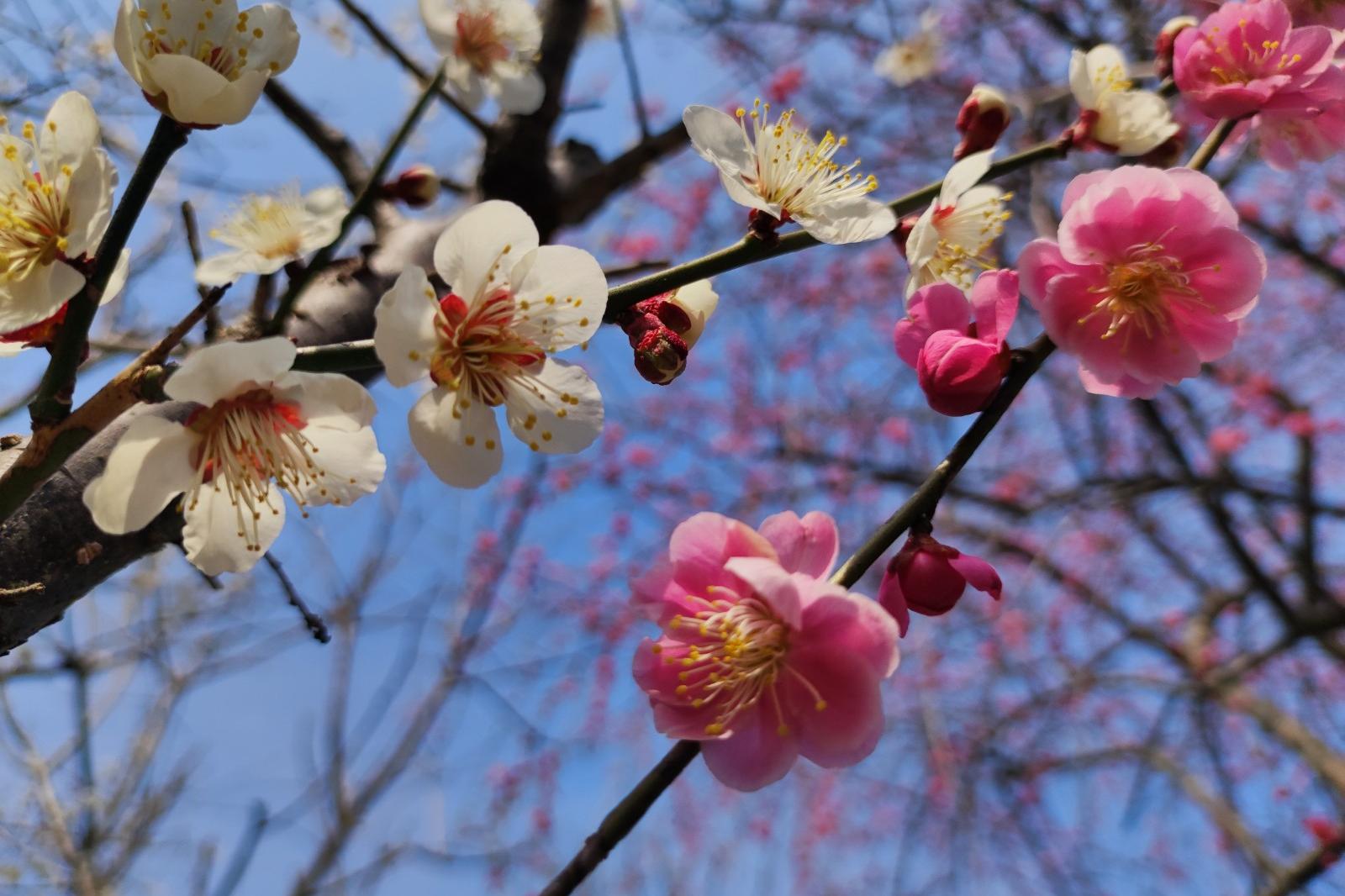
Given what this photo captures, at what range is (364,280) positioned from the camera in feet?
4.88

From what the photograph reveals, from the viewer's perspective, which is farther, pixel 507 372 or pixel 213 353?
pixel 507 372

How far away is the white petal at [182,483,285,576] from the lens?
75 cm

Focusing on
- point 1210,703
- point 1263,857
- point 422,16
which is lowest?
point 1210,703

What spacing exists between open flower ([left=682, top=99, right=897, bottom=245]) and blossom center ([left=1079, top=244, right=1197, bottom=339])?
231 mm

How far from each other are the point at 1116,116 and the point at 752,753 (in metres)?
0.93

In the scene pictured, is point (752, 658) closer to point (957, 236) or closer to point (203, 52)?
point (957, 236)

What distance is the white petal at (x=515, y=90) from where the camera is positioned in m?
1.73

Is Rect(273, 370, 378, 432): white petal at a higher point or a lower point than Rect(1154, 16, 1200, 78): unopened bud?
higher

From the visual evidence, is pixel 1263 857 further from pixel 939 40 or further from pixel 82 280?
pixel 939 40

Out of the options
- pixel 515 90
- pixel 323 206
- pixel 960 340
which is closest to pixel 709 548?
pixel 960 340

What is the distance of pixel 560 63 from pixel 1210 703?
4092 mm

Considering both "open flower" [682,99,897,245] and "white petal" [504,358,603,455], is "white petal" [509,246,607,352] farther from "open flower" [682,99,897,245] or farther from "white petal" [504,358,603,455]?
"open flower" [682,99,897,245]

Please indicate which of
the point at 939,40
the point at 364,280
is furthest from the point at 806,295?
the point at 364,280

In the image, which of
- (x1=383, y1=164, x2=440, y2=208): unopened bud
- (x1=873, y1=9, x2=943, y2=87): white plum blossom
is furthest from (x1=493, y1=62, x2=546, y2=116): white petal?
(x1=873, y1=9, x2=943, y2=87): white plum blossom
